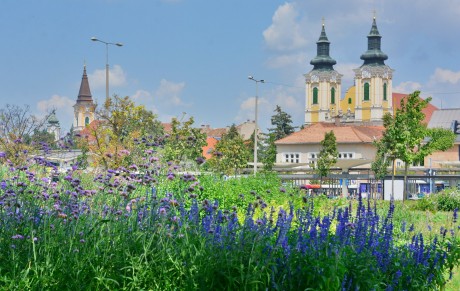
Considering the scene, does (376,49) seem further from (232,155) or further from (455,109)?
(232,155)

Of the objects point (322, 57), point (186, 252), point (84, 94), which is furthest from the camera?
point (84, 94)

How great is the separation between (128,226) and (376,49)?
155 meters

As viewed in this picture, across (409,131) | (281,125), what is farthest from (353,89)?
(409,131)

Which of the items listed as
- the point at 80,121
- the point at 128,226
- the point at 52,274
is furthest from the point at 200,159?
the point at 80,121

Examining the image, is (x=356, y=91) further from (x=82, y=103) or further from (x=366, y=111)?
(x=82, y=103)

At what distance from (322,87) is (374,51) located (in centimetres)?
1217

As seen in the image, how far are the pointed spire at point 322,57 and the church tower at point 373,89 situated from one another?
21.6 feet

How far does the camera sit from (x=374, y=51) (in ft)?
516

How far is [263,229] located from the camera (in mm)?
6766

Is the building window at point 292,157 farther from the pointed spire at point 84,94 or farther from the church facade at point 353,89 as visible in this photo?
the pointed spire at point 84,94

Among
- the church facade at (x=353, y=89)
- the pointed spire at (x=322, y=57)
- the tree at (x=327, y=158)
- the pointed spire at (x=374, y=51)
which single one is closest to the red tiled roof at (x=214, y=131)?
the church facade at (x=353, y=89)

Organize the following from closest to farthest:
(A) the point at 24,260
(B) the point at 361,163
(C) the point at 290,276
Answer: (C) the point at 290,276, (A) the point at 24,260, (B) the point at 361,163

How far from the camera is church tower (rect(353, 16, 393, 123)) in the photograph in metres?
152

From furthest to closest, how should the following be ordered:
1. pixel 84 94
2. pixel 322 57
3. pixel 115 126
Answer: pixel 84 94, pixel 322 57, pixel 115 126
